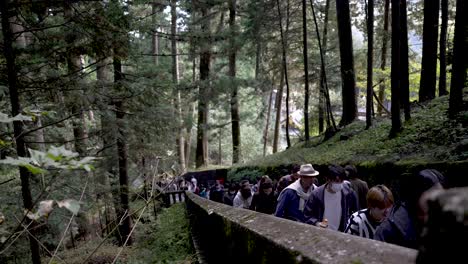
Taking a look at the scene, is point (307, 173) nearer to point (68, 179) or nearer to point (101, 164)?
point (68, 179)

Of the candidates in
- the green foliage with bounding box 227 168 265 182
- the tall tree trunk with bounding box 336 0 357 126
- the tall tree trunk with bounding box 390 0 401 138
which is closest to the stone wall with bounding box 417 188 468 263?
the tall tree trunk with bounding box 390 0 401 138

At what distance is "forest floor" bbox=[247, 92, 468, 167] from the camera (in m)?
8.16

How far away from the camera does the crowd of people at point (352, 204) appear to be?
288cm

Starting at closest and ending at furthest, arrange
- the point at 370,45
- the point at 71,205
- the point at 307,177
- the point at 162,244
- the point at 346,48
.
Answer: the point at 71,205, the point at 307,177, the point at 162,244, the point at 370,45, the point at 346,48

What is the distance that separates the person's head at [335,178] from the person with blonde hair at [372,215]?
A: 0.98 metres

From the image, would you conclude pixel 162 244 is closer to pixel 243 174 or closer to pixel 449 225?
pixel 243 174

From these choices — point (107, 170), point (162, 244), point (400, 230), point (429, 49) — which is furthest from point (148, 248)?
point (429, 49)

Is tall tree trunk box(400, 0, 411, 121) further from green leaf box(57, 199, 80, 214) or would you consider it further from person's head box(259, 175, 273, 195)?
green leaf box(57, 199, 80, 214)

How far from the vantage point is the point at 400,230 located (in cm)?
301

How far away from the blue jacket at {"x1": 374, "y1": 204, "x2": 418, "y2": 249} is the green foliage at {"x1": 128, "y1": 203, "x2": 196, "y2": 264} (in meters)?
3.42

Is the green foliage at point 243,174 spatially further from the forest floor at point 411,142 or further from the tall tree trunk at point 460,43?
the tall tree trunk at point 460,43

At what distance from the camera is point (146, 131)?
43.7ft

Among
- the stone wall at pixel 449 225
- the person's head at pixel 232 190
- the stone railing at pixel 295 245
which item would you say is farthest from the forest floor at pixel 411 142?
the stone wall at pixel 449 225

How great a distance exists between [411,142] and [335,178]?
584cm
